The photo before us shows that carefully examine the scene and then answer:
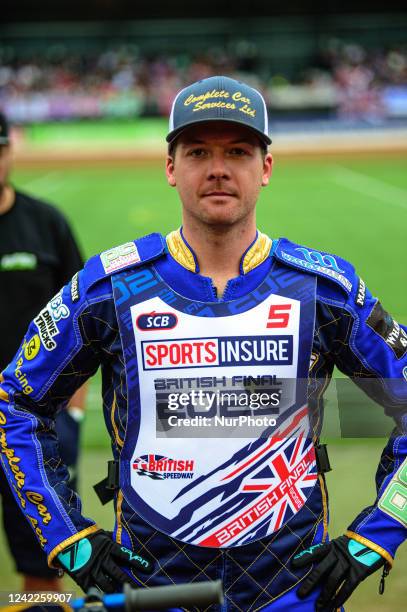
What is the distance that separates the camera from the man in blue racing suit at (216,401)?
228 cm

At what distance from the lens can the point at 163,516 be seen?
90.9 inches

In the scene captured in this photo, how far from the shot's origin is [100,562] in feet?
7.39

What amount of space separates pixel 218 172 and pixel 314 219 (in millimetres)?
14333

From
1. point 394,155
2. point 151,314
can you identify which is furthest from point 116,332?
point 394,155

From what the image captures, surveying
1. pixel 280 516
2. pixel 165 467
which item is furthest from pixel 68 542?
pixel 280 516

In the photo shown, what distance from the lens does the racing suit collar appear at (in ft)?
7.82

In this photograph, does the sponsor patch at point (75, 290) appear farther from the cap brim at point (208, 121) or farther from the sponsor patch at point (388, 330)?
the sponsor patch at point (388, 330)

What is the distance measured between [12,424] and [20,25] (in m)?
44.8

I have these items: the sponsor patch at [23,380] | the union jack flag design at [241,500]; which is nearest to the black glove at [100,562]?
the union jack flag design at [241,500]

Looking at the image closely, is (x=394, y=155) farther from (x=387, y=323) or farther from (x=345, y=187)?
(x=387, y=323)

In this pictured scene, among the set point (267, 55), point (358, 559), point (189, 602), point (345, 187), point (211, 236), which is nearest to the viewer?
point (189, 602)

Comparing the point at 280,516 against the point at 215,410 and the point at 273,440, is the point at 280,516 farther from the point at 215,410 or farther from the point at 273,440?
the point at 215,410

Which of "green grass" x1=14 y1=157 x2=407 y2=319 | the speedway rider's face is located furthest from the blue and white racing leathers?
"green grass" x1=14 y1=157 x2=407 y2=319

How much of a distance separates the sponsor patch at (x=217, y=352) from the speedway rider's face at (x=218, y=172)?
33cm
